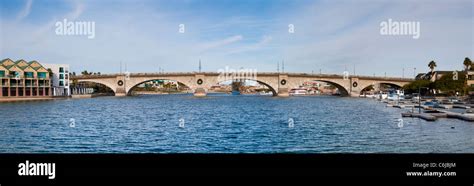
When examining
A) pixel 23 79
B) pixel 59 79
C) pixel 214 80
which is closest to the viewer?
pixel 23 79

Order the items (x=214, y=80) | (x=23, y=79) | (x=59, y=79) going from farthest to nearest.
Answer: (x=214, y=80) → (x=59, y=79) → (x=23, y=79)

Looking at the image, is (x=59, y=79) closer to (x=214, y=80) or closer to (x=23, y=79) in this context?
(x=23, y=79)

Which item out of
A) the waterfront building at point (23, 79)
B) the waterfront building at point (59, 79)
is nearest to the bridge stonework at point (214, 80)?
the waterfront building at point (59, 79)

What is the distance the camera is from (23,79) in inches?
2391

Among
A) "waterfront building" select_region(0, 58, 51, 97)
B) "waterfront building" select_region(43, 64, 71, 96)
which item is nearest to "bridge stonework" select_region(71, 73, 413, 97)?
"waterfront building" select_region(43, 64, 71, 96)

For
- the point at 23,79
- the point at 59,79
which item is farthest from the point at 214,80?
the point at 23,79

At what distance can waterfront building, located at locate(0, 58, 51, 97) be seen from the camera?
5829 centimetres

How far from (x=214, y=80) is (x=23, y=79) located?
126 feet

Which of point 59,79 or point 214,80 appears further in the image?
point 214,80

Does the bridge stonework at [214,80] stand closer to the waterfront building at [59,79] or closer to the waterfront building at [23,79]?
the waterfront building at [59,79]

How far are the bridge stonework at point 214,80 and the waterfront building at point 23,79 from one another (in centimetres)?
2035
